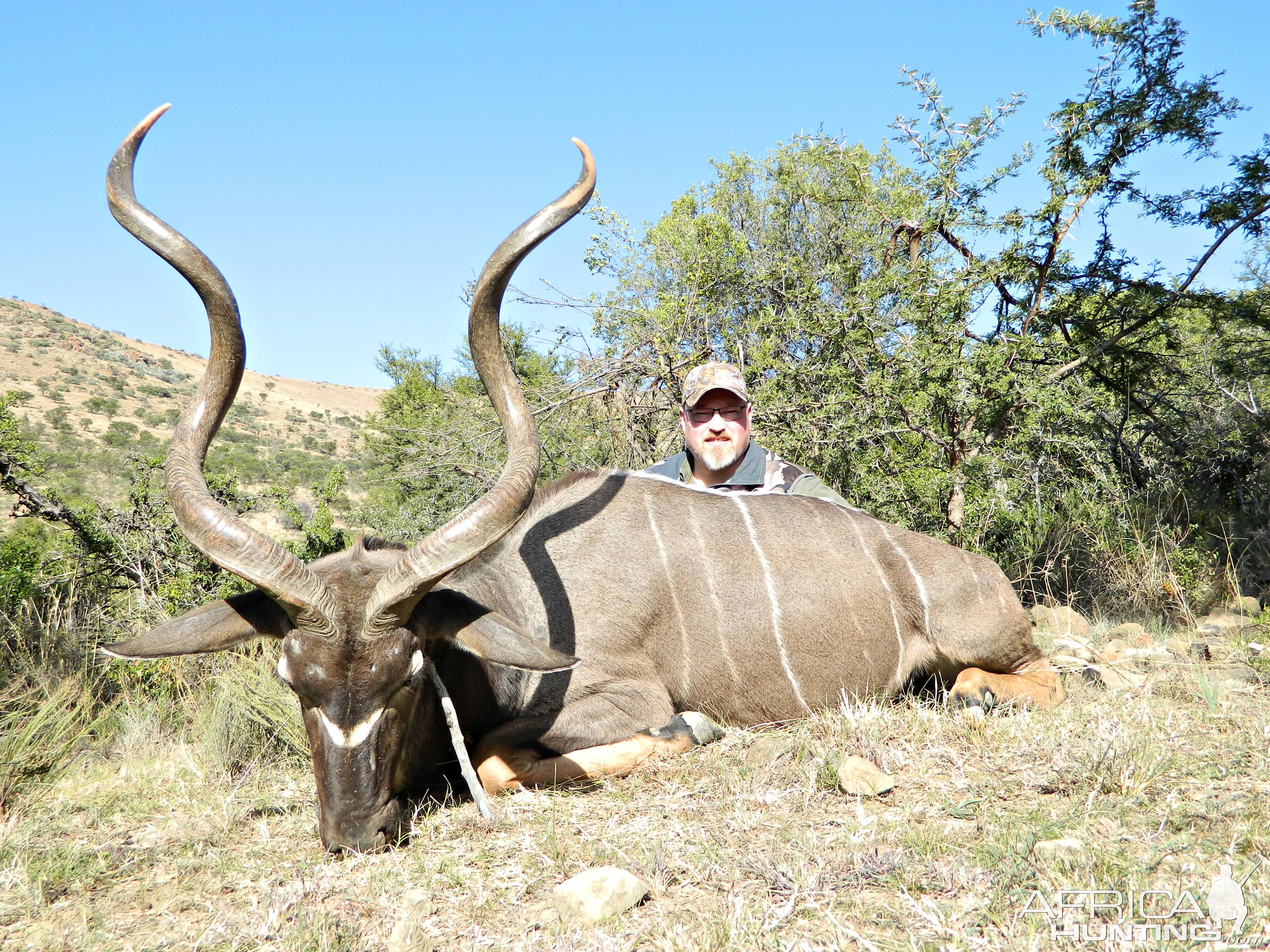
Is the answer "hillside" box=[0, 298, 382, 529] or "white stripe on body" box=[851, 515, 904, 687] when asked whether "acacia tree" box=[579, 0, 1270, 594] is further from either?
"hillside" box=[0, 298, 382, 529]

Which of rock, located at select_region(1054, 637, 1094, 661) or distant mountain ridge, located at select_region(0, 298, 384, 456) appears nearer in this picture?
rock, located at select_region(1054, 637, 1094, 661)

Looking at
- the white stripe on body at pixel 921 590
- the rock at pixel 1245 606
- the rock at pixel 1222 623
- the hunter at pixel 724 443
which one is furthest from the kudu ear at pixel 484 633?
the rock at pixel 1245 606

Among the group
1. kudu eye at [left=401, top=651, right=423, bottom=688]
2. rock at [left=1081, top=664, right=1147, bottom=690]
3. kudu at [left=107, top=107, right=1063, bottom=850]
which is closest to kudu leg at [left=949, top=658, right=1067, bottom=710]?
kudu at [left=107, top=107, right=1063, bottom=850]

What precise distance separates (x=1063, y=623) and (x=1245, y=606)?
1177 mm

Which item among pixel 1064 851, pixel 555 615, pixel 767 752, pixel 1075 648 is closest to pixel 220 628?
pixel 555 615

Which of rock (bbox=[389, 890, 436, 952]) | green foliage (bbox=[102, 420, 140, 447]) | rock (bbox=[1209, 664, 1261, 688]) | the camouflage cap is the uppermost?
green foliage (bbox=[102, 420, 140, 447])

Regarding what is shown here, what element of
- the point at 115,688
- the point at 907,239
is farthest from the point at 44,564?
the point at 907,239

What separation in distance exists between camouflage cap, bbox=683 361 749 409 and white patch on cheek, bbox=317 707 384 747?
10.6 feet

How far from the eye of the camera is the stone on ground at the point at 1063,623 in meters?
5.62

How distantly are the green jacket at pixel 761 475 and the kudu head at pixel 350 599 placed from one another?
6.90 ft

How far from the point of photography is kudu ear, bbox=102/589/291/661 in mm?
3127

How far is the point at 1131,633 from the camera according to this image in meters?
5.47

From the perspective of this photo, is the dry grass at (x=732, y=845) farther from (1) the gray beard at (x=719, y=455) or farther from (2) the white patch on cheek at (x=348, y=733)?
(1) the gray beard at (x=719, y=455)

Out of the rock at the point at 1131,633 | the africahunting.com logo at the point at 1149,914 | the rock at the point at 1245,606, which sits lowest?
the rock at the point at 1131,633
